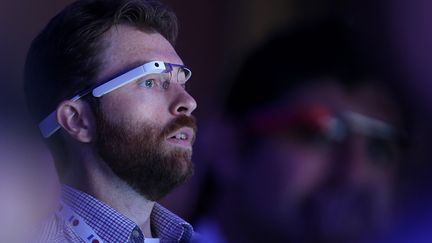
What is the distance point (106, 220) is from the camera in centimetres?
73

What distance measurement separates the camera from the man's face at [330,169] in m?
0.72

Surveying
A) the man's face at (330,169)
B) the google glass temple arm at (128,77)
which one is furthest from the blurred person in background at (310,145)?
the google glass temple arm at (128,77)

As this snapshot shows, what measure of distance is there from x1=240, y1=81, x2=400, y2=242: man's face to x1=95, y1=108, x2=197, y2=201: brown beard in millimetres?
104

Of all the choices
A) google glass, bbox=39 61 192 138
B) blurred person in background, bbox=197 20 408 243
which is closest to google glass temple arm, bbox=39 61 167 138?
google glass, bbox=39 61 192 138

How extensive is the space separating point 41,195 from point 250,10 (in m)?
0.33

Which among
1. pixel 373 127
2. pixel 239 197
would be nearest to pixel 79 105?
pixel 239 197

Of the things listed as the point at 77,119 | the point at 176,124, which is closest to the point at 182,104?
the point at 176,124

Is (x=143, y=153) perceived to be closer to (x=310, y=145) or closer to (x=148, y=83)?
(x=148, y=83)

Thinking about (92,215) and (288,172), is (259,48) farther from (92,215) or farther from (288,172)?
(92,215)

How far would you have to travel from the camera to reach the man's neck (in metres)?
0.76

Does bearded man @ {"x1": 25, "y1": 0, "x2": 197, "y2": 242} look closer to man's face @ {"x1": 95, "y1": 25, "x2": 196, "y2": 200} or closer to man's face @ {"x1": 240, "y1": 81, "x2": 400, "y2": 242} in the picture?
man's face @ {"x1": 95, "y1": 25, "x2": 196, "y2": 200}

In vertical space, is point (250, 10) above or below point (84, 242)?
above

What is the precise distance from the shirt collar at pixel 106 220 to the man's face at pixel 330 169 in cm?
11

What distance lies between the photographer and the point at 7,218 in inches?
27.3
